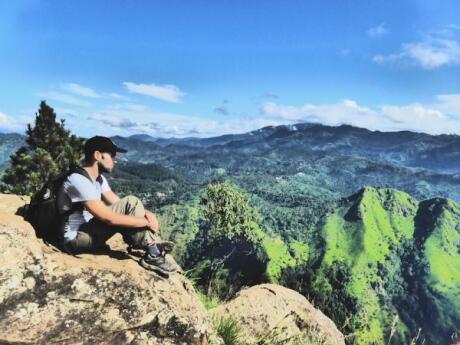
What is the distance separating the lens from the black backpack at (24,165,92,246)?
26.5 feet

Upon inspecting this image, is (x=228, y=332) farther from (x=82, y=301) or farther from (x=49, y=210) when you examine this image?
(x=49, y=210)

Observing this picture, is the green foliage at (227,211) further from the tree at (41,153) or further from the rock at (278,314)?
the rock at (278,314)

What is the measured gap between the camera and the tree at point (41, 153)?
172 feet

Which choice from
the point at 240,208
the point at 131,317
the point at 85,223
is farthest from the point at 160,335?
the point at 240,208

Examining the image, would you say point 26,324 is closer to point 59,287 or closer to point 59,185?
point 59,287

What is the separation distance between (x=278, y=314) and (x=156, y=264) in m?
5.53

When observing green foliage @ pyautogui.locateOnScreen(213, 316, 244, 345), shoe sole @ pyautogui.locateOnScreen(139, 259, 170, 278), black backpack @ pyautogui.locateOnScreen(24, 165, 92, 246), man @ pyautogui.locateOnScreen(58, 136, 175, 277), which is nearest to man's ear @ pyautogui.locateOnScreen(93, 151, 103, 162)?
man @ pyautogui.locateOnScreen(58, 136, 175, 277)

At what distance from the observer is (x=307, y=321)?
13.7 m

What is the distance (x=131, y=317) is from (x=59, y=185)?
247 centimetres

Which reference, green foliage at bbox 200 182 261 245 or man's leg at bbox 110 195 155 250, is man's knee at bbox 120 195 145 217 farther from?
green foliage at bbox 200 182 261 245

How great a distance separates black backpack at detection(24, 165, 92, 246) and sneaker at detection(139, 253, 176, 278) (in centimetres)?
149

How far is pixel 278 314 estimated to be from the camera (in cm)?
1302

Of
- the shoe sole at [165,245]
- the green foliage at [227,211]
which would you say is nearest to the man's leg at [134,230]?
the shoe sole at [165,245]

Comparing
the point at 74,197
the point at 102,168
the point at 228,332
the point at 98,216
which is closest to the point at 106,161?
the point at 102,168
